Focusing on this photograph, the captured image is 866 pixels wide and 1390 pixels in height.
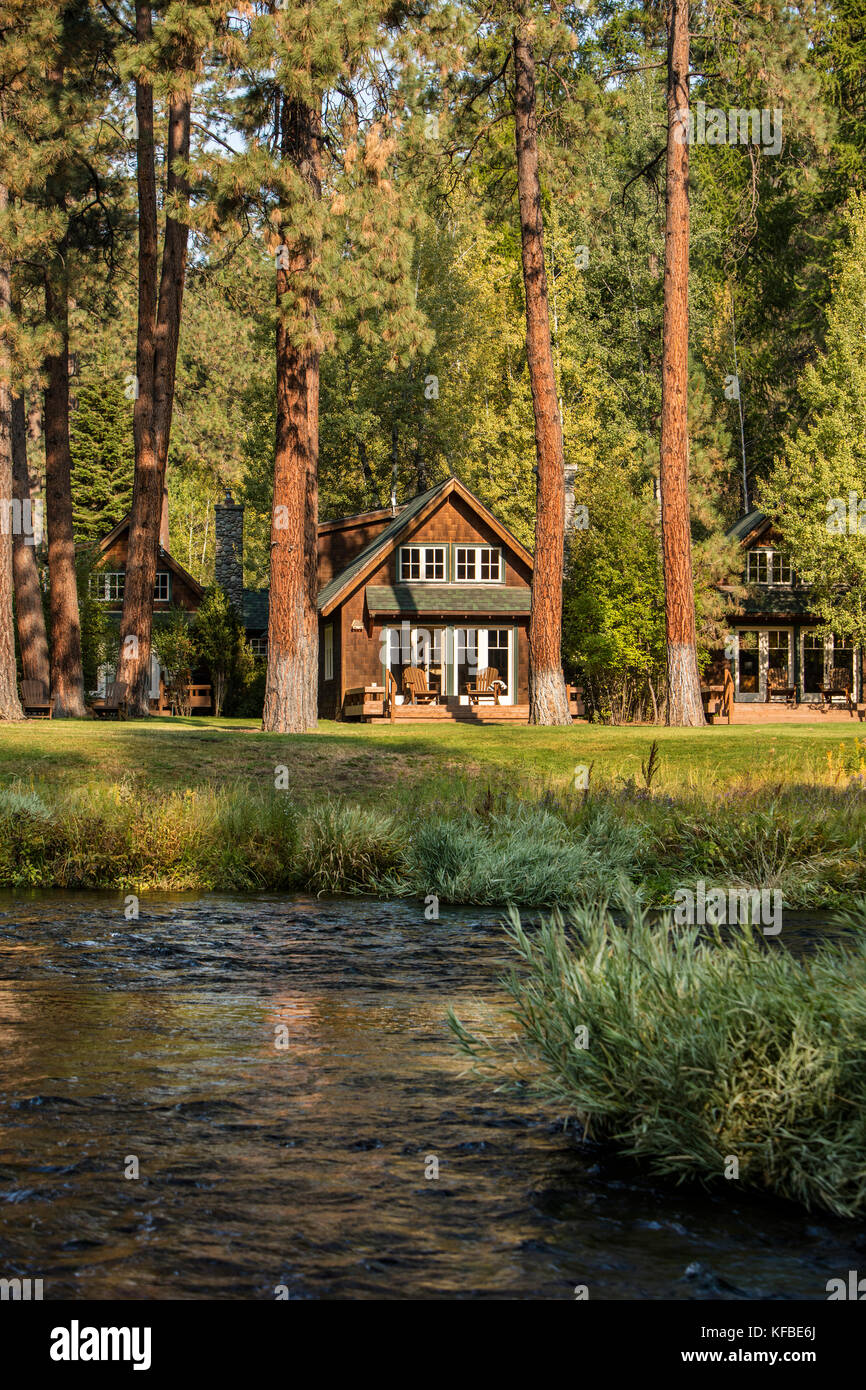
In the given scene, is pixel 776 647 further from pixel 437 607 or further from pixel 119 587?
pixel 119 587

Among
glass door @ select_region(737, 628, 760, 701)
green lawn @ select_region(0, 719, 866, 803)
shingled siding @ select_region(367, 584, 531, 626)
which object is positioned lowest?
green lawn @ select_region(0, 719, 866, 803)

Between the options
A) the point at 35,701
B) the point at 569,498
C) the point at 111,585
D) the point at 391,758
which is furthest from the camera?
the point at 111,585

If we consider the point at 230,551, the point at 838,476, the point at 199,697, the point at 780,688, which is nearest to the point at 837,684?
the point at 780,688

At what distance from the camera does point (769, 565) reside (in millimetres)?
48469

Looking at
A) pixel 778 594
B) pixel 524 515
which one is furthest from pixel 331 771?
pixel 524 515

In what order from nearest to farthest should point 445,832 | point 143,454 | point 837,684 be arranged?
point 445,832 < point 143,454 < point 837,684

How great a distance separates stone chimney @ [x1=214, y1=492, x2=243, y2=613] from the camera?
51.0m

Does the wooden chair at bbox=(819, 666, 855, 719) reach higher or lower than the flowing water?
higher

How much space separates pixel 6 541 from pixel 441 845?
53.2 feet

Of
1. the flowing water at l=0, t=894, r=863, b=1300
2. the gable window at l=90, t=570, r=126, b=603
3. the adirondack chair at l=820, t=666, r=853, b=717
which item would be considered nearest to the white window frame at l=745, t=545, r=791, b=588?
the adirondack chair at l=820, t=666, r=853, b=717

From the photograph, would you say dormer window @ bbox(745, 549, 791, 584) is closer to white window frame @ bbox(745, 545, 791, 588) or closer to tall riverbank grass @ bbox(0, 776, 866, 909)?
white window frame @ bbox(745, 545, 791, 588)

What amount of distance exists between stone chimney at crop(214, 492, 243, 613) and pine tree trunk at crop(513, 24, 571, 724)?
22.9 metres

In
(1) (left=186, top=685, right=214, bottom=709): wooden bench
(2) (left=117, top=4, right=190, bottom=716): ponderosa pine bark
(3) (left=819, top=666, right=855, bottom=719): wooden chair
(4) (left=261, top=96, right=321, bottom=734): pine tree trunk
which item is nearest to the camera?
(4) (left=261, top=96, right=321, bottom=734): pine tree trunk

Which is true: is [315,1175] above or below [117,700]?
below
